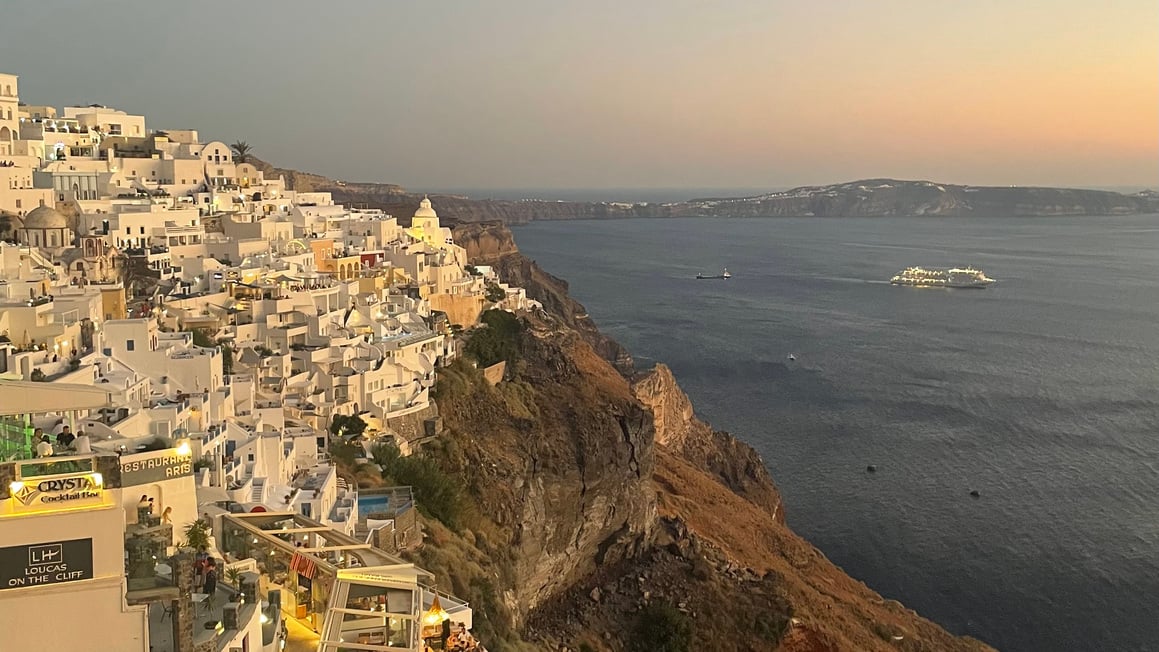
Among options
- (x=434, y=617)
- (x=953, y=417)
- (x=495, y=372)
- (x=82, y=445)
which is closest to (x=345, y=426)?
(x=495, y=372)

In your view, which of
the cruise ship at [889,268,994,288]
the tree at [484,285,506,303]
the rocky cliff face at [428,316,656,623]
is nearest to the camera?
the rocky cliff face at [428,316,656,623]

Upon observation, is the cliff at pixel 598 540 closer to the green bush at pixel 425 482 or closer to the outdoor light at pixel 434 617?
the green bush at pixel 425 482

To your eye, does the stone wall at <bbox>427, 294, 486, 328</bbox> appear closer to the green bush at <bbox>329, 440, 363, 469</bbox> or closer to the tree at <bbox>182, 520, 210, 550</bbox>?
the green bush at <bbox>329, 440, 363, 469</bbox>

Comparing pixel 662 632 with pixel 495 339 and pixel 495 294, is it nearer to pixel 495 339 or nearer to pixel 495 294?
pixel 495 339

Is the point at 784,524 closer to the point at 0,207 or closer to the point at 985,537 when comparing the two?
the point at 985,537

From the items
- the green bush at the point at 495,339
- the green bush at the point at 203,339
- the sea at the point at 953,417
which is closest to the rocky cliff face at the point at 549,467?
the green bush at the point at 495,339

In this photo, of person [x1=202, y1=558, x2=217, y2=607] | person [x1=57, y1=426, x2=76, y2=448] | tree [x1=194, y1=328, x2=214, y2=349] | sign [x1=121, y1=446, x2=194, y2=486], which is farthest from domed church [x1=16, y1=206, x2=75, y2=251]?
person [x1=202, y1=558, x2=217, y2=607]
